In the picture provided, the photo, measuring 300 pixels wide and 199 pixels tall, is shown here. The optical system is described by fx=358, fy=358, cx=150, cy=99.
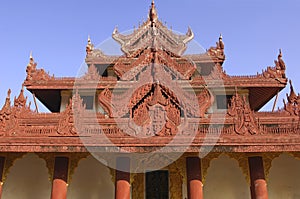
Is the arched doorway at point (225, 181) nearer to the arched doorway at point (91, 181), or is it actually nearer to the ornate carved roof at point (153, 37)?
the arched doorway at point (91, 181)

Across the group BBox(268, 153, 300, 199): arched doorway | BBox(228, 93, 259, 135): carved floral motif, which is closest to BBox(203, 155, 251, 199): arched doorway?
BBox(268, 153, 300, 199): arched doorway

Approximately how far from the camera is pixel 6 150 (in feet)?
39.3

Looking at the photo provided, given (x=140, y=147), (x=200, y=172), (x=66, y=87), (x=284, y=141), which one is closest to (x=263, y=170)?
(x=284, y=141)

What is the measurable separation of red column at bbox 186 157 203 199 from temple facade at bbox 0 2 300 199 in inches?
1.3

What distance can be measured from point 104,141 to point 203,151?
326cm

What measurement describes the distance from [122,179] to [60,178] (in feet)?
7.06


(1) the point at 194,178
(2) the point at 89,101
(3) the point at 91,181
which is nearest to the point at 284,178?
(1) the point at 194,178

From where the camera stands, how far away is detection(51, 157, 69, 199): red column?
11852 millimetres

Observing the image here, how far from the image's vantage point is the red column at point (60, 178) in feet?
38.9

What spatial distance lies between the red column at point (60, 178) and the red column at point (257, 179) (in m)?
6.27

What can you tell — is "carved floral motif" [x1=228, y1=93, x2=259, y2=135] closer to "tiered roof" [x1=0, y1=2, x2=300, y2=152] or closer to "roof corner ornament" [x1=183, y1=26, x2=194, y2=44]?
"tiered roof" [x1=0, y1=2, x2=300, y2=152]

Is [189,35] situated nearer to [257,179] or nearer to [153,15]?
[153,15]

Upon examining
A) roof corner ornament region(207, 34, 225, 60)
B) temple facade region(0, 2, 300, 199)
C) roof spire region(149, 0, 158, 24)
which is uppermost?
roof spire region(149, 0, 158, 24)

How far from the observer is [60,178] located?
12141mm
